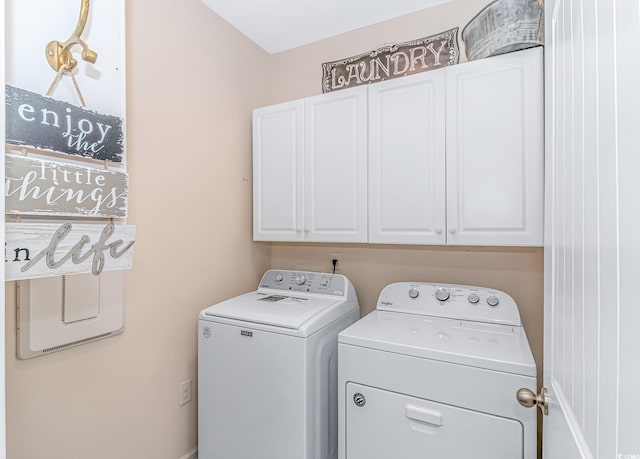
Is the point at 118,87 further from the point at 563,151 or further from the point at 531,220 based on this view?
the point at 531,220

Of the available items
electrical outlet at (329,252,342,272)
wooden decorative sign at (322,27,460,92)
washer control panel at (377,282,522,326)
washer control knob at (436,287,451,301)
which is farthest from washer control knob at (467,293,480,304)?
wooden decorative sign at (322,27,460,92)

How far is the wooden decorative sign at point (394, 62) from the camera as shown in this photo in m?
1.88

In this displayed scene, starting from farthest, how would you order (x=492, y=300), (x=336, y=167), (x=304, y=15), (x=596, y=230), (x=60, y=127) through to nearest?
(x=304, y=15) < (x=336, y=167) < (x=492, y=300) < (x=60, y=127) < (x=596, y=230)

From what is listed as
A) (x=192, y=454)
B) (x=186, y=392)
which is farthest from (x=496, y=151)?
(x=192, y=454)

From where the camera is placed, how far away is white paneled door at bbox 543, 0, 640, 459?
0.38m

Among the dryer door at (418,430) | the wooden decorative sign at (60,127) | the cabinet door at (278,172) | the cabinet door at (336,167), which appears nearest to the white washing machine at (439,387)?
the dryer door at (418,430)

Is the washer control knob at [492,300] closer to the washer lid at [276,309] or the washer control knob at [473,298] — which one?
the washer control knob at [473,298]

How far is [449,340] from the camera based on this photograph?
1427 millimetres

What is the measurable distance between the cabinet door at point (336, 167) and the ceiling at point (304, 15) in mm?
551

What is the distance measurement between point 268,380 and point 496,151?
1.53m

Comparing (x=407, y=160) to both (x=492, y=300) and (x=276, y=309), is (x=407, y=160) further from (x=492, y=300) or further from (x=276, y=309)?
(x=276, y=309)

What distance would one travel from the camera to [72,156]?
1.24 meters

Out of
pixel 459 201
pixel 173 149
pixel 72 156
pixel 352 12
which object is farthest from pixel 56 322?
pixel 352 12

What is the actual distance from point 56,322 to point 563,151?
5.64ft
